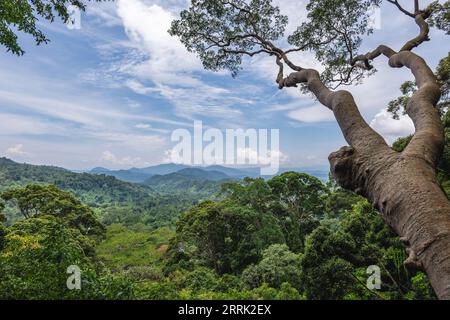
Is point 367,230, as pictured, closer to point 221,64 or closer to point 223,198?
point 221,64

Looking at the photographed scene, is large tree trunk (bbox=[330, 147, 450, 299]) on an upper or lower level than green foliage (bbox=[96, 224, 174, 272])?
upper

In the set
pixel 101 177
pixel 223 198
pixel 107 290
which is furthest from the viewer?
pixel 101 177

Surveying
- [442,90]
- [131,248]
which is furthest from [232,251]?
[131,248]

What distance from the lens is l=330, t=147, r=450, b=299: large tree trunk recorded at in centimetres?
147

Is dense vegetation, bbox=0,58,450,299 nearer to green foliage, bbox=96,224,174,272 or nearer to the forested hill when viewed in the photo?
green foliage, bbox=96,224,174,272

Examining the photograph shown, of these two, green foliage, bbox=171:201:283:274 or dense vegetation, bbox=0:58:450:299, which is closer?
dense vegetation, bbox=0:58:450:299

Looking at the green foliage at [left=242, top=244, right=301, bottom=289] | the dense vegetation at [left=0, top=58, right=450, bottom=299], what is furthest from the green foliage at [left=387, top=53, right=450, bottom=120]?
the green foliage at [left=242, top=244, right=301, bottom=289]

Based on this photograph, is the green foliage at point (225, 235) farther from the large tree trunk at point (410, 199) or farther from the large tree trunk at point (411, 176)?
the large tree trunk at point (410, 199)

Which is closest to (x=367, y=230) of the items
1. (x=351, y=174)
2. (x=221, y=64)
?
(x=221, y=64)

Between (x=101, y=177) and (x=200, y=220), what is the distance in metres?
111

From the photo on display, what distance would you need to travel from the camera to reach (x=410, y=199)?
1675 mm

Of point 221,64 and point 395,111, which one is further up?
point 221,64

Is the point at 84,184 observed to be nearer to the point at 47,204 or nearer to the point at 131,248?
the point at 131,248

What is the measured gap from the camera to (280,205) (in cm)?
2089
